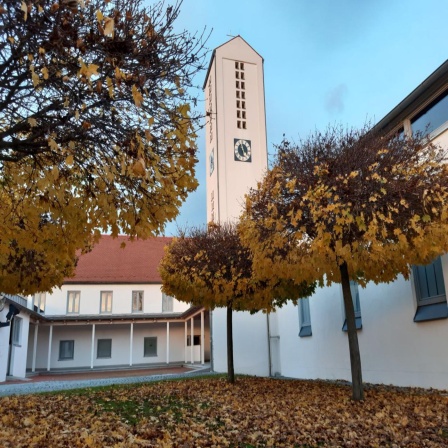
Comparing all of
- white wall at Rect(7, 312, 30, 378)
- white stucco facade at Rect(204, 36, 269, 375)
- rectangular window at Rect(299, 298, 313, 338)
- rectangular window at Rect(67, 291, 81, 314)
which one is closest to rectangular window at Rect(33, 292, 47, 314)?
rectangular window at Rect(67, 291, 81, 314)

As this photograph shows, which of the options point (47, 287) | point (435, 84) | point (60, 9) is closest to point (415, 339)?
point (435, 84)

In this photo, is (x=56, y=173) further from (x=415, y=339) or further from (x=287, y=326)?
(x=287, y=326)

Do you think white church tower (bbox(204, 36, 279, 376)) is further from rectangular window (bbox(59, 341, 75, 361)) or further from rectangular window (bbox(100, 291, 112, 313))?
Answer: rectangular window (bbox(59, 341, 75, 361))

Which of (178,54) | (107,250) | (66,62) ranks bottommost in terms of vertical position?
(66,62)

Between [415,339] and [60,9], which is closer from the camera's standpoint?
[60,9]

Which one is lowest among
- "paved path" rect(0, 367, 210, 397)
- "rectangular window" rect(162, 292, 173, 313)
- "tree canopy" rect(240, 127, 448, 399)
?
"paved path" rect(0, 367, 210, 397)

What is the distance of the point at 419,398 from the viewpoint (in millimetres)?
8023

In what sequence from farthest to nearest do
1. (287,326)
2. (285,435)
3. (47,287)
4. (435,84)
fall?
(287,326) < (47,287) < (435,84) < (285,435)

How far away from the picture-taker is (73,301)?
34250 mm

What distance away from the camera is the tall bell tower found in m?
23.6

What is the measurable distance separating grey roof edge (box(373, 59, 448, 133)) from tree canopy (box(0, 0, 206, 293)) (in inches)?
258

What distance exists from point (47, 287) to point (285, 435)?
7.82 meters

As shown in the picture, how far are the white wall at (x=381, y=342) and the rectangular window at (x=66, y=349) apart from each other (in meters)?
21.7

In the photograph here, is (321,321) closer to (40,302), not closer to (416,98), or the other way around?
(416,98)
